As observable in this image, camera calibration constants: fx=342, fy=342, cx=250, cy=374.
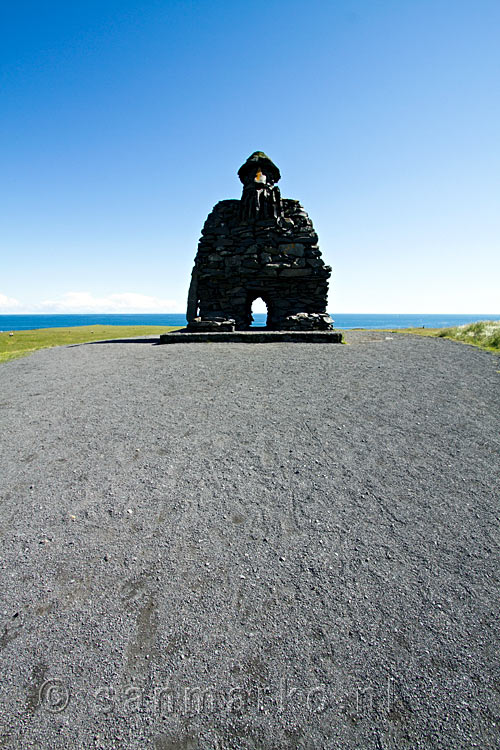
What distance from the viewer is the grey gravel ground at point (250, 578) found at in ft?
7.18

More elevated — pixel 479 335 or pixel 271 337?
pixel 271 337

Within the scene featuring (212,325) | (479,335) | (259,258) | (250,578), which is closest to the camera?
(250,578)

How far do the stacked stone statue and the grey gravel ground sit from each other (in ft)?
39.3

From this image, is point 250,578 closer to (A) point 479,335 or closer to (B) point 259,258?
(B) point 259,258

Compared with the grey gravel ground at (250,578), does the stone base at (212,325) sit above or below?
above

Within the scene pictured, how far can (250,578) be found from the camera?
310 centimetres

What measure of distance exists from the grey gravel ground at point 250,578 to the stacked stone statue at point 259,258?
39.3ft

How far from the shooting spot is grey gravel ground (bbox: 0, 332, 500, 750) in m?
2.19

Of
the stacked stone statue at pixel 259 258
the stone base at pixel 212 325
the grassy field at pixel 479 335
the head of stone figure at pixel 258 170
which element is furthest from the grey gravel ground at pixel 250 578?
the head of stone figure at pixel 258 170

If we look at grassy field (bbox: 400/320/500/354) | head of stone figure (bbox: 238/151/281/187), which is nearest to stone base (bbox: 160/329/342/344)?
grassy field (bbox: 400/320/500/354)

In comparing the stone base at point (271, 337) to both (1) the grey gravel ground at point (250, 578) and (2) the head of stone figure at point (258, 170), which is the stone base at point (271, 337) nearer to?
(1) the grey gravel ground at point (250, 578)

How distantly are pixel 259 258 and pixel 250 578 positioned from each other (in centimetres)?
1646

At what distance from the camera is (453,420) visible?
20.2ft

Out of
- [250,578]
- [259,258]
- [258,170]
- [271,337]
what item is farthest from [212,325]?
[250,578]
